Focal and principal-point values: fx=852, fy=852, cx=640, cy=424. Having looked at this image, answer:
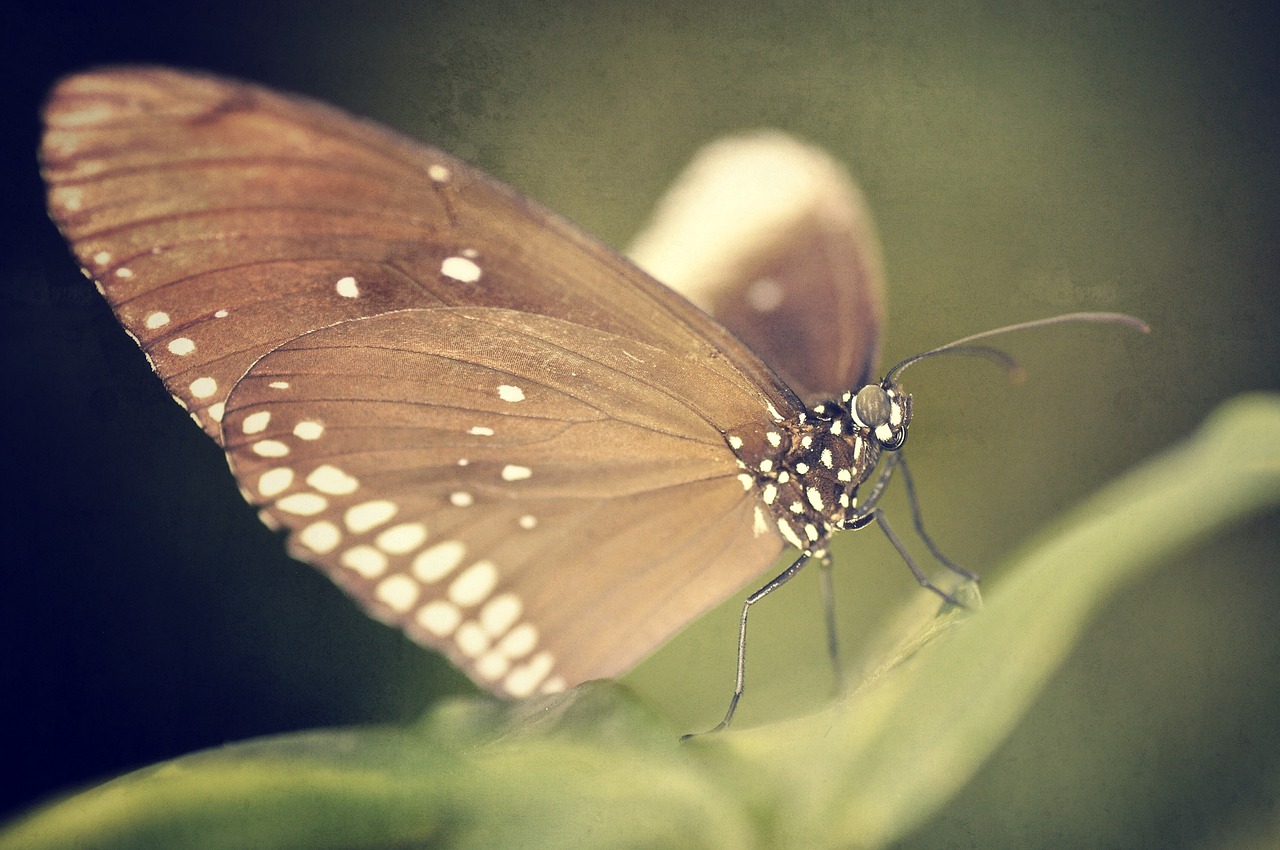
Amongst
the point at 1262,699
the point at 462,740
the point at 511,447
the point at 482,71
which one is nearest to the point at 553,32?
the point at 482,71

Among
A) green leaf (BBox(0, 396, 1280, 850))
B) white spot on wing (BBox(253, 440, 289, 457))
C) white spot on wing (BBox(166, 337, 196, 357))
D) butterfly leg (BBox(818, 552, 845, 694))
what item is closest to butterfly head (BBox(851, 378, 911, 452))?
butterfly leg (BBox(818, 552, 845, 694))

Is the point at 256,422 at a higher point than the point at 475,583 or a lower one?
higher

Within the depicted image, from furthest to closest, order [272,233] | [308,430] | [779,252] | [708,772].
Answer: [779,252] → [308,430] → [272,233] → [708,772]

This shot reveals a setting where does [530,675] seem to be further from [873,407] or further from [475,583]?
[873,407]

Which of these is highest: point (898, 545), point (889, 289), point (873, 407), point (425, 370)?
point (889, 289)

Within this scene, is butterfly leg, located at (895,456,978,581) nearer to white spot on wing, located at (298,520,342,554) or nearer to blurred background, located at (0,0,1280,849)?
blurred background, located at (0,0,1280,849)

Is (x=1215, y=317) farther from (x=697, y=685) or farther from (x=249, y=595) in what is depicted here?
(x=249, y=595)

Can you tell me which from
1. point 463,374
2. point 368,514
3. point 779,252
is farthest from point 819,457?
point 368,514

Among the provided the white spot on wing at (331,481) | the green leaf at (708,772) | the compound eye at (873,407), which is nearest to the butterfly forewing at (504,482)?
the white spot on wing at (331,481)
